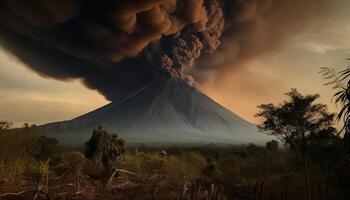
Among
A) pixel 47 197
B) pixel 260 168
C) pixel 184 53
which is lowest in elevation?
pixel 47 197

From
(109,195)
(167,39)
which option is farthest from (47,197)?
(167,39)

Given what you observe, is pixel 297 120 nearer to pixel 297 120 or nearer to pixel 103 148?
pixel 297 120

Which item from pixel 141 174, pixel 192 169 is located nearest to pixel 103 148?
pixel 141 174

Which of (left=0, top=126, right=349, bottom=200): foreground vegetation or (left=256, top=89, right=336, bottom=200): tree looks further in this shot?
(left=256, top=89, right=336, bottom=200): tree

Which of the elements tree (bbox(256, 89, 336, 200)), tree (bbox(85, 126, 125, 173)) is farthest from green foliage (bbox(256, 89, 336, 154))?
tree (bbox(85, 126, 125, 173))

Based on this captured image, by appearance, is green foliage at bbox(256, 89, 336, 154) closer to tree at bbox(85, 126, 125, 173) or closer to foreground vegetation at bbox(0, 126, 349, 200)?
foreground vegetation at bbox(0, 126, 349, 200)

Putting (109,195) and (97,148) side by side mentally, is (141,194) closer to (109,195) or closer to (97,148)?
(109,195)

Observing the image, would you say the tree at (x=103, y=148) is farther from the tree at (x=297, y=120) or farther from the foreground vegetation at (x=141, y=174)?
the tree at (x=297, y=120)

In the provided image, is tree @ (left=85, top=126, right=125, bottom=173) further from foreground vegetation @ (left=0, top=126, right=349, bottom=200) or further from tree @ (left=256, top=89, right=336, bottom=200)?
tree @ (left=256, top=89, right=336, bottom=200)

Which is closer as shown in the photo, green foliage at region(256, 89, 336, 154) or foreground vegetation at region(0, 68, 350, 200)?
foreground vegetation at region(0, 68, 350, 200)
